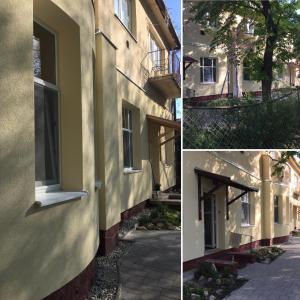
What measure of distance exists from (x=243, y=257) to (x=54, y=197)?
166 cm

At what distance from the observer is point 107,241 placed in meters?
6.62

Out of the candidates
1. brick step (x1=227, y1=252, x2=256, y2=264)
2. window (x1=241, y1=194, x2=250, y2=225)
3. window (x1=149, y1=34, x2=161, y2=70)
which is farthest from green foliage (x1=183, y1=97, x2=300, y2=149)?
window (x1=149, y1=34, x2=161, y2=70)

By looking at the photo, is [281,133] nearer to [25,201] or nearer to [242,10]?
[242,10]

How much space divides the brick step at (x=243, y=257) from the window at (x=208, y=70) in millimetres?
1167

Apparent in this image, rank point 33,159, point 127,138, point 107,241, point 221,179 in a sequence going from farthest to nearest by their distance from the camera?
point 127,138
point 107,241
point 33,159
point 221,179

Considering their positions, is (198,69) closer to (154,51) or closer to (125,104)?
(125,104)

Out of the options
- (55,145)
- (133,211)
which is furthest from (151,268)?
(133,211)

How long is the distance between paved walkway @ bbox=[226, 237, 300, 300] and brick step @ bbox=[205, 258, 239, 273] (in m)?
0.06

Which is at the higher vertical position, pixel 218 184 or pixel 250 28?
pixel 250 28

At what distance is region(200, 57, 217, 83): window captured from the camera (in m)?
2.37

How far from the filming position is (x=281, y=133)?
261 cm

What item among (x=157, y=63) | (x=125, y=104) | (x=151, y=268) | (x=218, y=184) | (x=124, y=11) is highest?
(x=124, y=11)

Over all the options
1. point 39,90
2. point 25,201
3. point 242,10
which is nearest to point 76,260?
point 25,201

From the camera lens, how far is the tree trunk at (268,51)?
248 centimetres
